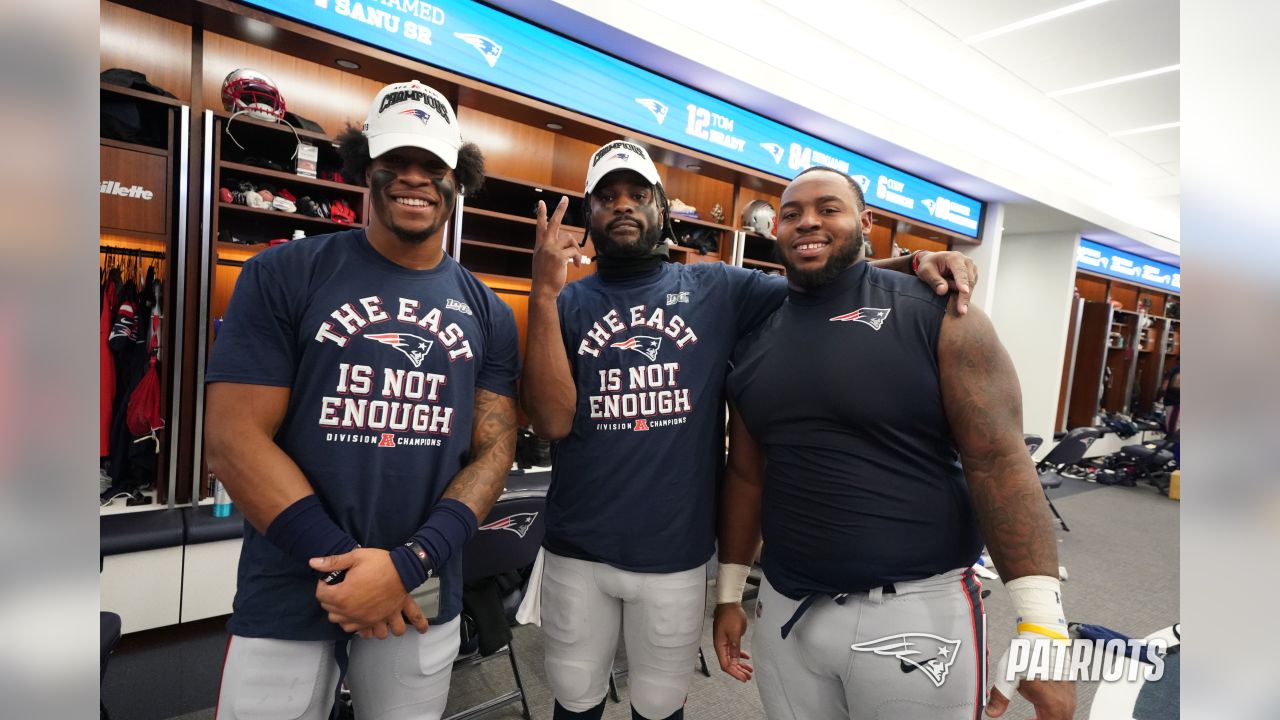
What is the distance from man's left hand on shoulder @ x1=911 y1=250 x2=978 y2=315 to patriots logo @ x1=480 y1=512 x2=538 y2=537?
143 centimetres

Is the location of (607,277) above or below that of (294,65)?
below

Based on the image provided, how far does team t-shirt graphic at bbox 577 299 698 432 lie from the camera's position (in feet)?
5.02

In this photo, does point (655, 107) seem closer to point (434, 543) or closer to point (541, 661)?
point (541, 661)

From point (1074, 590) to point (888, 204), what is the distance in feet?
10.3

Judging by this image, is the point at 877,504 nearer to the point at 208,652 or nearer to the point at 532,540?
the point at 532,540

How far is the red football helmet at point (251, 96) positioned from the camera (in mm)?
2934

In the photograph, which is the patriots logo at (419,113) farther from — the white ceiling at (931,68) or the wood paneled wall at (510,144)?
the wood paneled wall at (510,144)

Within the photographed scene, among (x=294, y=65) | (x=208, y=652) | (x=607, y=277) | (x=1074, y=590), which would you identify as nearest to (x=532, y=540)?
(x=607, y=277)

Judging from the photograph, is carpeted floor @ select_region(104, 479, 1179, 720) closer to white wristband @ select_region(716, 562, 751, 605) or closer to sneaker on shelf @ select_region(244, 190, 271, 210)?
white wristband @ select_region(716, 562, 751, 605)

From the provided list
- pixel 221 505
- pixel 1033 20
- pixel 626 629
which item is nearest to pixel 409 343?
pixel 626 629

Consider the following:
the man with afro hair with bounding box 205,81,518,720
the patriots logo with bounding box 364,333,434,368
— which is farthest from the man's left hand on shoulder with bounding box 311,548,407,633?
the patriots logo with bounding box 364,333,434,368

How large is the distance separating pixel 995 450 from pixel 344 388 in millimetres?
1282
